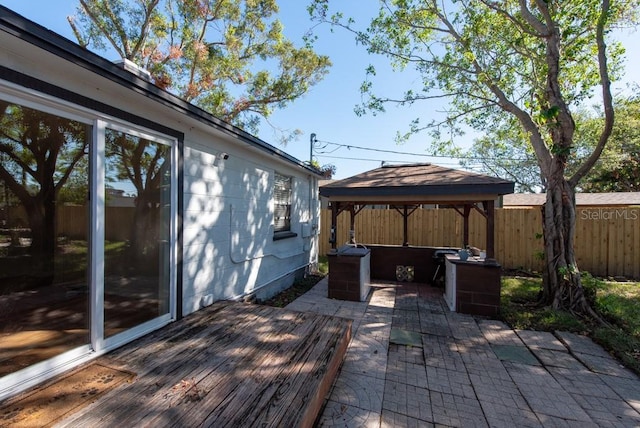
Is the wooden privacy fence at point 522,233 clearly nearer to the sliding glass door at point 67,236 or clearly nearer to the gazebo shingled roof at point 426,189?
the gazebo shingled roof at point 426,189

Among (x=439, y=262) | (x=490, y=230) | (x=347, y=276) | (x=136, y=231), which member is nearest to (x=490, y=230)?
(x=490, y=230)

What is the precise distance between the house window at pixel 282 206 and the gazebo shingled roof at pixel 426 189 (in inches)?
37.2

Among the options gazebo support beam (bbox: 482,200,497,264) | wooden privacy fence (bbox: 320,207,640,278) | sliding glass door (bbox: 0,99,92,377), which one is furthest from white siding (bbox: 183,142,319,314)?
wooden privacy fence (bbox: 320,207,640,278)

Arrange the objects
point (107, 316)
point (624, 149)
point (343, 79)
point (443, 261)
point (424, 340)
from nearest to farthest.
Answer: point (107, 316) < point (424, 340) < point (443, 261) < point (343, 79) < point (624, 149)

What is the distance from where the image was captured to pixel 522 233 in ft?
26.2

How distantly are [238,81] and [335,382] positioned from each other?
10.2 m

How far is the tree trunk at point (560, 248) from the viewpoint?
464 cm

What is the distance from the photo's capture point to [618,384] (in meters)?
2.69

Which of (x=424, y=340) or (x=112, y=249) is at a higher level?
(x=112, y=249)

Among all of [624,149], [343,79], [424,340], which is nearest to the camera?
[424,340]

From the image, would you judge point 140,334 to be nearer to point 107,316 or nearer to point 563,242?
point 107,316

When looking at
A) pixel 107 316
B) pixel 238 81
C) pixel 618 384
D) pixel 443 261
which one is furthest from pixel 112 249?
pixel 238 81

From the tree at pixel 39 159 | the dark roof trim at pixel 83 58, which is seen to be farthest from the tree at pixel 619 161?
the tree at pixel 39 159

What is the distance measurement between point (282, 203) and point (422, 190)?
2829 mm
